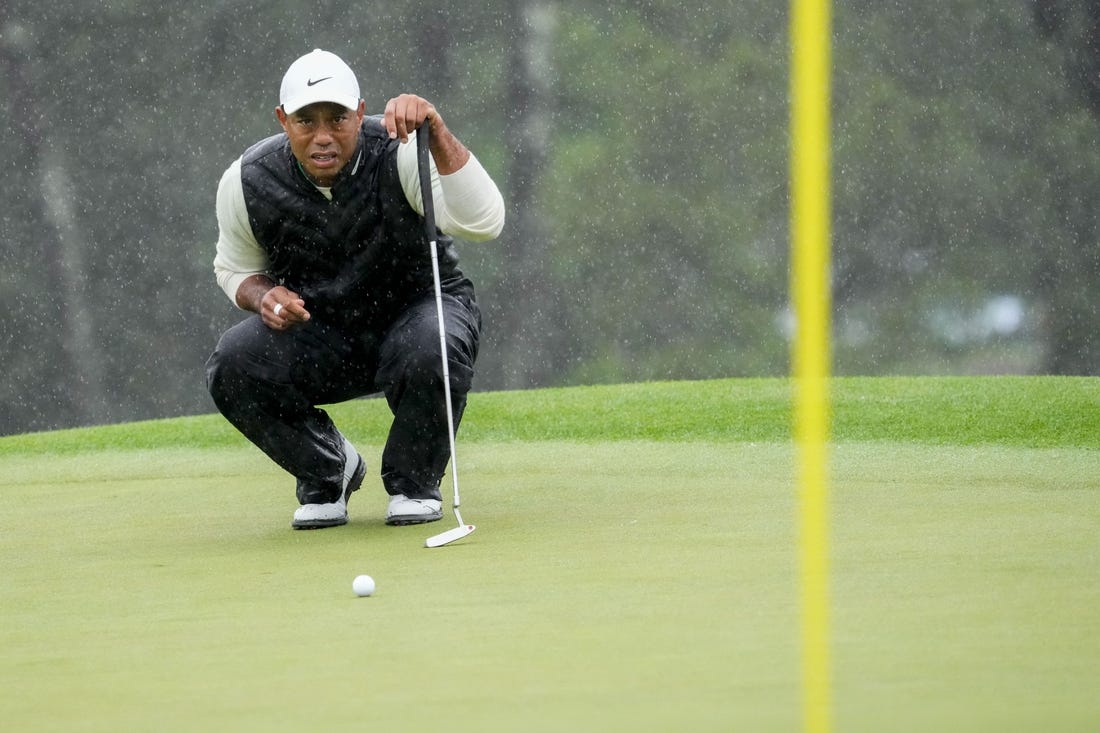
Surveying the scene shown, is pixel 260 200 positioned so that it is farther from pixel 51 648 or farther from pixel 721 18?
pixel 721 18

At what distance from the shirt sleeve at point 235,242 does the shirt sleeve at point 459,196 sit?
0.40 meters

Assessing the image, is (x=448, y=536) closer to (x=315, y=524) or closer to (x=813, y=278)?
(x=315, y=524)

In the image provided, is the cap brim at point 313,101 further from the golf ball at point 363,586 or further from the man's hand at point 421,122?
the golf ball at point 363,586

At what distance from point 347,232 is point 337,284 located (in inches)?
5.8

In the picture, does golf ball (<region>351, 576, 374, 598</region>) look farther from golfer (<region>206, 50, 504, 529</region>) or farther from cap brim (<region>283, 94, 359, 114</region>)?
cap brim (<region>283, 94, 359, 114</region>)

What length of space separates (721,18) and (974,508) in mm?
14845

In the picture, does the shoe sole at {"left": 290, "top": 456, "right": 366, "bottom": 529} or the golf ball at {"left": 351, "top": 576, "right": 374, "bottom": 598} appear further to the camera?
the shoe sole at {"left": 290, "top": 456, "right": 366, "bottom": 529}

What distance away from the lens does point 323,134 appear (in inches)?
146

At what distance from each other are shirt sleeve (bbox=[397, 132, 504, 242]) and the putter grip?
6 centimetres

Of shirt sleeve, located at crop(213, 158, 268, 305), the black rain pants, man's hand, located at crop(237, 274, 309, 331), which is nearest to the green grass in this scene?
the black rain pants

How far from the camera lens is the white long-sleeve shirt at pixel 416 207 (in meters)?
3.75

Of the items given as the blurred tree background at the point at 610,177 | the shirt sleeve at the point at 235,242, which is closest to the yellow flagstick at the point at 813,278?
the shirt sleeve at the point at 235,242

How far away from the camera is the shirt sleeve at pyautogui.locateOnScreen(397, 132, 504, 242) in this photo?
12.3ft

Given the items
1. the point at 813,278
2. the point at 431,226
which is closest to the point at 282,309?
the point at 431,226
